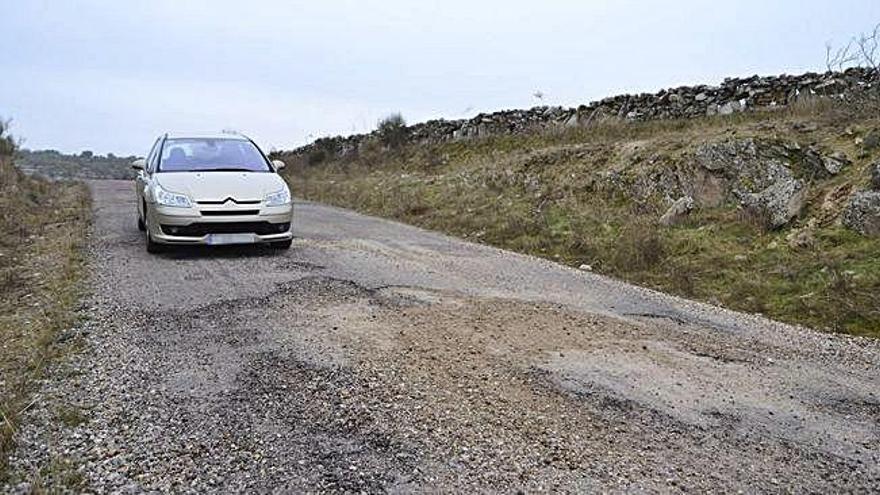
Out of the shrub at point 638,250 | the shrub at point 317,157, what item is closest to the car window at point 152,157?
the shrub at point 638,250

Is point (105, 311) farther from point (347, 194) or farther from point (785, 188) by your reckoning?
point (347, 194)

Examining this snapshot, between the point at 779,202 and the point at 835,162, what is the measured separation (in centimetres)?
149

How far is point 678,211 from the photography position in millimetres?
9930

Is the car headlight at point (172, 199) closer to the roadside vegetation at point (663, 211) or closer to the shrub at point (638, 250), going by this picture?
the roadside vegetation at point (663, 211)

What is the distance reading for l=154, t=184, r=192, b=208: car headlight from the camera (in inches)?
312

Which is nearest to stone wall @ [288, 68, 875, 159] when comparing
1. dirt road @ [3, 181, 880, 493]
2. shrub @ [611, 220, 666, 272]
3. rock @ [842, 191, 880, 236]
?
rock @ [842, 191, 880, 236]

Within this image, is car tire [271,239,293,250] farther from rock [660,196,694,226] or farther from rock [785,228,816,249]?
rock [785,228,816,249]

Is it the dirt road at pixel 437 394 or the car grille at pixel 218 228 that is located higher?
the car grille at pixel 218 228

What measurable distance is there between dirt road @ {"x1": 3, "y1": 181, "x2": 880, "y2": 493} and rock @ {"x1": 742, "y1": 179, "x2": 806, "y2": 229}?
8.96ft

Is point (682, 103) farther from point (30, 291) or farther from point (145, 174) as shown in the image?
point (30, 291)

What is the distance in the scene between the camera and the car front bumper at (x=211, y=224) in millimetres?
7910

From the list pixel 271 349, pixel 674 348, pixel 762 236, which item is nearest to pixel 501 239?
pixel 762 236

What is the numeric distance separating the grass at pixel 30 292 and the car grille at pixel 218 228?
1082 millimetres

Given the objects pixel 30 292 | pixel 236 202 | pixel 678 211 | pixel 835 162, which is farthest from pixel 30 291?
pixel 835 162
